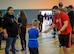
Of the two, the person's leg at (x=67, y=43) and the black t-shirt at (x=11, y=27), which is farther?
the black t-shirt at (x=11, y=27)

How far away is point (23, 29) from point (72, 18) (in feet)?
8.35

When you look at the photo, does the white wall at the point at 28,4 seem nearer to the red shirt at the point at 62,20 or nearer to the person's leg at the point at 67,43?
the red shirt at the point at 62,20

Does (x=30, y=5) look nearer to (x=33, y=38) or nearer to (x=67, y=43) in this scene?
(x=67, y=43)

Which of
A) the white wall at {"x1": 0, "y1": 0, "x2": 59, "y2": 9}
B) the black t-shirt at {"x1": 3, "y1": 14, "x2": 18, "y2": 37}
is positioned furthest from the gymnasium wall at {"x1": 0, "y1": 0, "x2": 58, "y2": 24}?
the black t-shirt at {"x1": 3, "y1": 14, "x2": 18, "y2": 37}

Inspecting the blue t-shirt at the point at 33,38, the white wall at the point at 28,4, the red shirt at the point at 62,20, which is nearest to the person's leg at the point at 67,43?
the red shirt at the point at 62,20

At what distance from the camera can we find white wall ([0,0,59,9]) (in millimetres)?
22159

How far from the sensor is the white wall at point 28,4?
2216cm

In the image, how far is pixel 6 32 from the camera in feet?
21.3

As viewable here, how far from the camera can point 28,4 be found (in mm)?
23188

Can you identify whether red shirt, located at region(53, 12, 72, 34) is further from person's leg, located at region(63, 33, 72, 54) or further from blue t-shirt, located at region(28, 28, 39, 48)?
blue t-shirt, located at region(28, 28, 39, 48)

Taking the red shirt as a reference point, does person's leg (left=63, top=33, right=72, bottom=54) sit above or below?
below

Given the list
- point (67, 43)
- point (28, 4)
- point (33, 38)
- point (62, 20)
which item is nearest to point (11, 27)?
point (33, 38)

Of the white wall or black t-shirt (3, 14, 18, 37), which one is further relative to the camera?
the white wall

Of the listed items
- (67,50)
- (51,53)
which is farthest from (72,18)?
(67,50)
